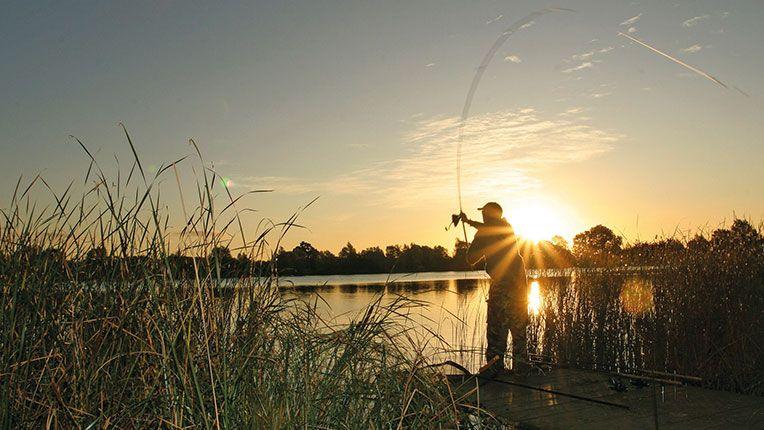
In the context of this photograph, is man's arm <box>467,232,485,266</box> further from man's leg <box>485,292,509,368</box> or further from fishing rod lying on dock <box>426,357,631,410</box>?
fishing rod lying on dock <box>426,357,631,410</box>

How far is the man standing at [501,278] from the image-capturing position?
7664 mm

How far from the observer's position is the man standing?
766 centimetres

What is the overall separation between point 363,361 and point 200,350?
93 cm

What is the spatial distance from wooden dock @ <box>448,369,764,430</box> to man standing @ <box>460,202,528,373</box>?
58 centimetres

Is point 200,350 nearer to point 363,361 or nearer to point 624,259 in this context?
point 363,361

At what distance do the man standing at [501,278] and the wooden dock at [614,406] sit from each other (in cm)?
58

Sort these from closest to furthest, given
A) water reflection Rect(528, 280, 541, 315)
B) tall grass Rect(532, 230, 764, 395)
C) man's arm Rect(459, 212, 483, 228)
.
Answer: tall grass Rect(532, 230, 764, 395), man's arm Rect(459, 212, 483, 228), water reflection Rect(528, 280, 541, 315)

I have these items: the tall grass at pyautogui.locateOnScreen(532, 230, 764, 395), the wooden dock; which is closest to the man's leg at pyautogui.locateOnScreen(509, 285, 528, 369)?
the wooden dock

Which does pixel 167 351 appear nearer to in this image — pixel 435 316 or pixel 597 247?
pixel 597 247

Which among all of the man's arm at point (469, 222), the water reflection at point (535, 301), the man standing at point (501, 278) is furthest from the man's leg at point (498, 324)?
the water reflection at point (535, 301)

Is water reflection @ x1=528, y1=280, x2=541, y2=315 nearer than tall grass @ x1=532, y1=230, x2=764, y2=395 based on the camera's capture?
No

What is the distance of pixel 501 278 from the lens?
305 inches

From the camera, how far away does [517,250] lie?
7750 millimetres

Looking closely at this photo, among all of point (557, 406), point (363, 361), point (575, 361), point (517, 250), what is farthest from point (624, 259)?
point (363, 361)
